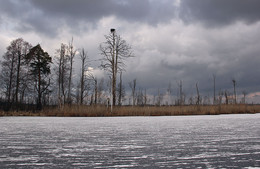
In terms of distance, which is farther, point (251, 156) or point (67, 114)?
point (67, 114)

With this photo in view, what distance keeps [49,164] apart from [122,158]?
0.44 meters

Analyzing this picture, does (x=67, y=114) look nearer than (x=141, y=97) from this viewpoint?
Yes

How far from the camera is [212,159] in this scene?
4.29 ft

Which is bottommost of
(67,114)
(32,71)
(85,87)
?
(67,114)

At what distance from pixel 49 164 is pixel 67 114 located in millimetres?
9025

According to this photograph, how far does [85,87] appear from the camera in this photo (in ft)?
51.6

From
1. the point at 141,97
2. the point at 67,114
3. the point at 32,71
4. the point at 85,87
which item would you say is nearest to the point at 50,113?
the point at 67,114

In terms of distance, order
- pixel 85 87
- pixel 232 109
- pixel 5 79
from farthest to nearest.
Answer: pixel 5 79
pixel 85 87
pixel 232 109

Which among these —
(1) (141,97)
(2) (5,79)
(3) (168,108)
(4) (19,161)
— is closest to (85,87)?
(3) (168,108)

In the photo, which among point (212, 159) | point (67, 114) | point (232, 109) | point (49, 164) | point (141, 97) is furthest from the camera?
point (141, 97)

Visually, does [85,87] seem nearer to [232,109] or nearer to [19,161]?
[232,109]

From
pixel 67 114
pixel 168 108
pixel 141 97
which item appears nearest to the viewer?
pixel 67 114

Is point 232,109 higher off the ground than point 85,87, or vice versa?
point 85,87

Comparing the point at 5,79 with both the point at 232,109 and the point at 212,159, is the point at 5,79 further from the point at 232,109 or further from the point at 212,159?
the point at 212,159
